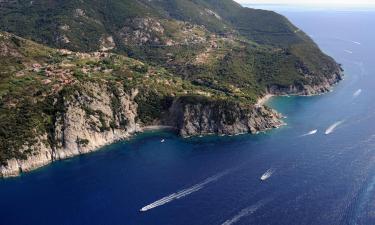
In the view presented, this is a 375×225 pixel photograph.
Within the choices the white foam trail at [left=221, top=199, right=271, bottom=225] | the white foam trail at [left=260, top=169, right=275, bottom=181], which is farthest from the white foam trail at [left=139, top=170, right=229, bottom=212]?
the white foam trail at [left=221, top=199, right=271, bottom=225]

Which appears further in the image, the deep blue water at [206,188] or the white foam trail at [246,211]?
the deep blue water at [206,188]

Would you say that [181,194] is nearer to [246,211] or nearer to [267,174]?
[246,211]

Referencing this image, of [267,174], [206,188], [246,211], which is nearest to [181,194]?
[206,188]

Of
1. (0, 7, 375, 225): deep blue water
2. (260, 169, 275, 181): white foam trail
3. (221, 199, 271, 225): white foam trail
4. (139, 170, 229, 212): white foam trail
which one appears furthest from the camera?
(260, 169, 275, 181): white foam trail

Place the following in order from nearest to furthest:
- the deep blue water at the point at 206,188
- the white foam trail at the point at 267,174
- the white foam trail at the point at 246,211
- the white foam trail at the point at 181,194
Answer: the white foam trail at the point at 246,211
the deep blue water at the point at 206,188
the white foam trail at the point at 181,194
the white foam trail at the point at 267,174


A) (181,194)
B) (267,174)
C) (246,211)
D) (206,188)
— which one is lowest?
(246,211)

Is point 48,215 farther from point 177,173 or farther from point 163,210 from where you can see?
point 177,173

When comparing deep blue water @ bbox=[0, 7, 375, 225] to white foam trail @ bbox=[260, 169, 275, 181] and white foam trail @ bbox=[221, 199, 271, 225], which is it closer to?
white foam trail @ bbox=[221, 199, 271, 225]

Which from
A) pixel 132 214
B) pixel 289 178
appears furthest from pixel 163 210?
pixel 289 178

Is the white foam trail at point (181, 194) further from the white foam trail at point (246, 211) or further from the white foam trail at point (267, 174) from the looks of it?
the white foam trail at point (246, 211)

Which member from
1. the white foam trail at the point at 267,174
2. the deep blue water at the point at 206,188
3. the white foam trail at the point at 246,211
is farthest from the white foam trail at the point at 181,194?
the white foam trail at the point at 246,211

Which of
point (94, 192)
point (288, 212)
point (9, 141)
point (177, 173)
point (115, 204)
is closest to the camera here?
point (288, 212)
